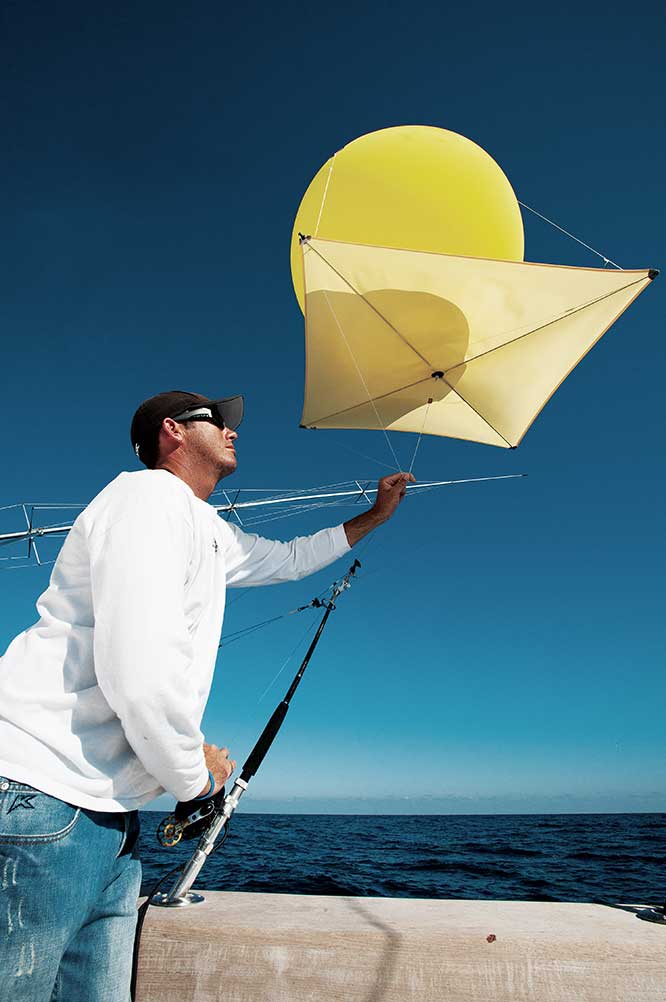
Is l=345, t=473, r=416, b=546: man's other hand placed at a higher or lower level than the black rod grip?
higher

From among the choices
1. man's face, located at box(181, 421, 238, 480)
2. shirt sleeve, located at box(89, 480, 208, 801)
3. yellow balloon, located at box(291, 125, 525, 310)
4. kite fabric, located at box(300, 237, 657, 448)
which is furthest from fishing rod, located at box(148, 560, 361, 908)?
yellow balloon, located at box(291, 125, 525, 310)

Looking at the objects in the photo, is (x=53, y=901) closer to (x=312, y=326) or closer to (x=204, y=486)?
(x=204, y=486)

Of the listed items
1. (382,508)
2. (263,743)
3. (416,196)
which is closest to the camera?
(263,743)

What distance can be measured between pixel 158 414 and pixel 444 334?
3.18 meters

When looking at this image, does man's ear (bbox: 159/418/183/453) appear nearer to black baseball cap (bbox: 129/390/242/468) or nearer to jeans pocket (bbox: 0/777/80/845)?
black baseball cap (bbox: 129/390/242/468)

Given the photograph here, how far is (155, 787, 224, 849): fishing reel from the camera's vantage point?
1.46 meters

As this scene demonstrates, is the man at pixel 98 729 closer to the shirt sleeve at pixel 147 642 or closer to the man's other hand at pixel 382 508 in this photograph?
the shirt sleeve at pixel 147 642

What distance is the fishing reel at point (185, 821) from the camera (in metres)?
1.46

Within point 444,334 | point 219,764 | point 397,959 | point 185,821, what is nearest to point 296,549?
point 219,764

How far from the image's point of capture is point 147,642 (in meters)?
1.17

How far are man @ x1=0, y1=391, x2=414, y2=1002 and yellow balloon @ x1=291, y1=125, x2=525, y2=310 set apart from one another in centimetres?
361

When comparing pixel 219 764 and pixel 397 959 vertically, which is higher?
pixel 219 764

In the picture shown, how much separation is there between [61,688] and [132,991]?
1.25 meters

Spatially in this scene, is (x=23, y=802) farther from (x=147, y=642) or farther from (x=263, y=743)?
(x=263, y=743)
